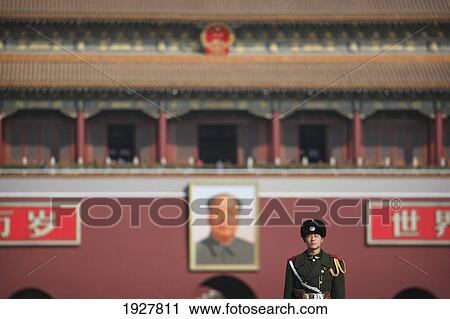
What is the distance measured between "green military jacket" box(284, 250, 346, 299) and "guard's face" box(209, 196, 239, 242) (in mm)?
12658

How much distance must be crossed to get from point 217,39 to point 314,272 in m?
15.9

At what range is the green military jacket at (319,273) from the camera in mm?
12109

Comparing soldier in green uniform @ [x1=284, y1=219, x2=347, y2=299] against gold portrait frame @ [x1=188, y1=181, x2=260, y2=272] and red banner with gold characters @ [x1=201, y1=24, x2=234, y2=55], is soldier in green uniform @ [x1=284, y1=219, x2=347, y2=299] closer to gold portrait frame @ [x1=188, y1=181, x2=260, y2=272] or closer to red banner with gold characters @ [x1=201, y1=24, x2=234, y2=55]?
gold portrait frame @ [x1=188, y1=181, x2=260, y2=272]

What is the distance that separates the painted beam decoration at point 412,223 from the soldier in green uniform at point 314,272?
43.0ft

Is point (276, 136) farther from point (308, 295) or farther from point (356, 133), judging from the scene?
point (308, 295)

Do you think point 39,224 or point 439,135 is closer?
point 39,224

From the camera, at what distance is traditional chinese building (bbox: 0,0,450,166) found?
26.6 metres

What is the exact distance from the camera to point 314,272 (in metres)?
12.1

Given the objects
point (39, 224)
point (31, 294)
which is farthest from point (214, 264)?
point (31, 294)

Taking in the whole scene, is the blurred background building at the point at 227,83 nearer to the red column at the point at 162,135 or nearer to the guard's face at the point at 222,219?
the red column at the point at 162,135
